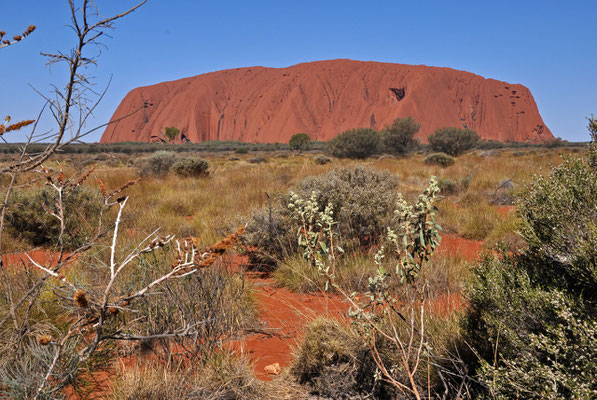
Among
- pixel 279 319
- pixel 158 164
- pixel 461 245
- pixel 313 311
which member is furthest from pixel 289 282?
pixel 158 164

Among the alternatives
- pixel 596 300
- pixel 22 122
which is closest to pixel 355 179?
pixel 596 300

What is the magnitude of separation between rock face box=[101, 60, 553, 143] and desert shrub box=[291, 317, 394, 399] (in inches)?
3447

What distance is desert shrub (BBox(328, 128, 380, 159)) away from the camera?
82.4 feet

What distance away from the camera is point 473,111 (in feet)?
320

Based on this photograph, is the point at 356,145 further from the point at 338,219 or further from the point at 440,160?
the point at 338,219

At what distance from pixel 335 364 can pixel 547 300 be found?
4.61 ft

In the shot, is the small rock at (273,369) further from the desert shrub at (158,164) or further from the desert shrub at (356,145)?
the desert shrub at (356,145)

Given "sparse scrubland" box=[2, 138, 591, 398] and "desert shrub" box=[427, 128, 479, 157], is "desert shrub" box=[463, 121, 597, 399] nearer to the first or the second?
"sparse scrubland" box=[2, 138, 591, 398]

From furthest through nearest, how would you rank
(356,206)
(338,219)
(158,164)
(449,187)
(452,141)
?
(452,141)
(158,164)
(449,187)
(338,219)
(356,206)

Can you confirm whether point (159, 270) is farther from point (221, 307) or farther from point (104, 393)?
point (104, 393)

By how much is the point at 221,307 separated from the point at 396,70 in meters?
109

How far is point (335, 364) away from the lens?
7.93 feet

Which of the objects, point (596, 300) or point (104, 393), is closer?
point (596, 300)

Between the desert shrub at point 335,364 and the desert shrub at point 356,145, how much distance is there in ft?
75.9
